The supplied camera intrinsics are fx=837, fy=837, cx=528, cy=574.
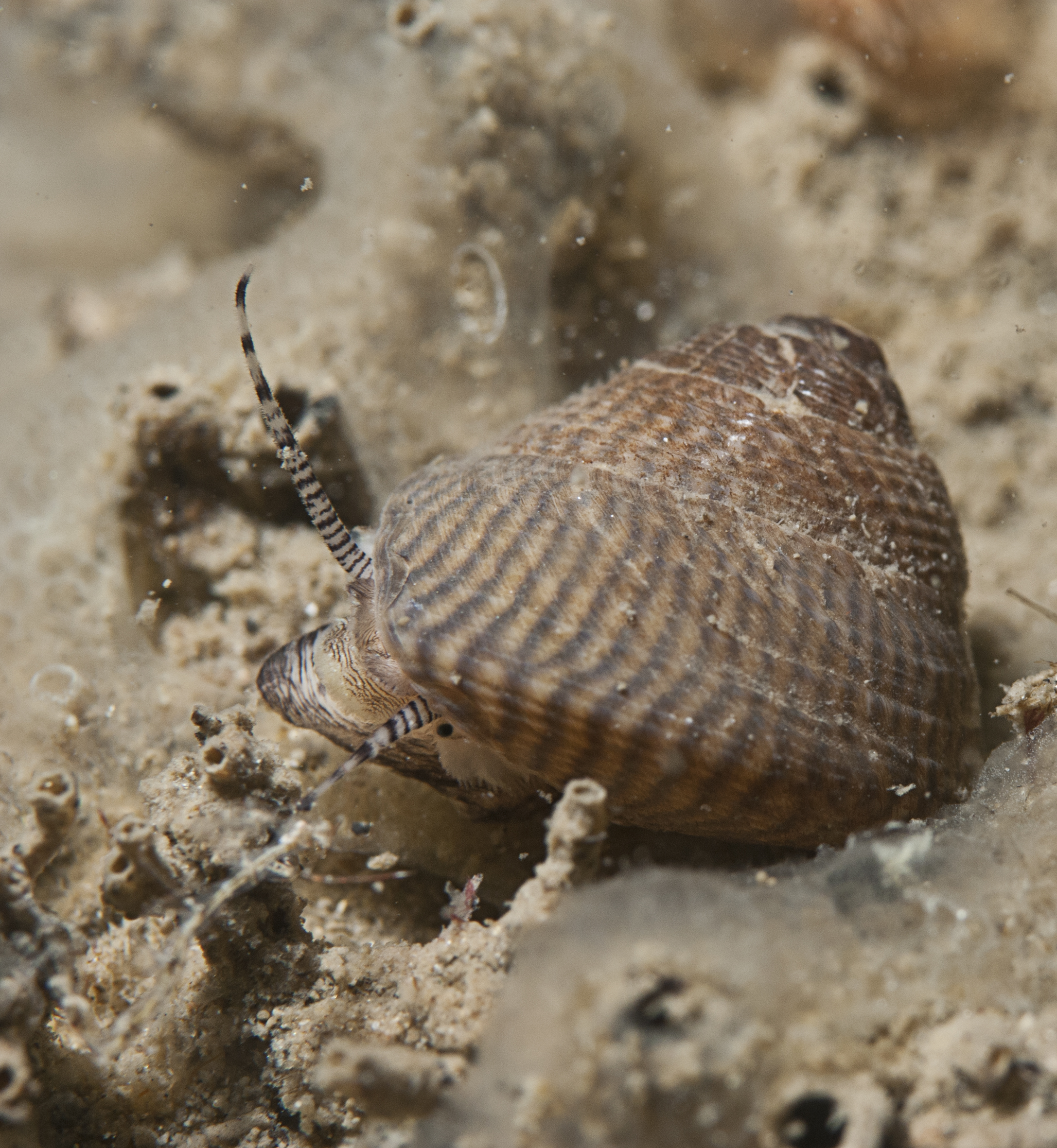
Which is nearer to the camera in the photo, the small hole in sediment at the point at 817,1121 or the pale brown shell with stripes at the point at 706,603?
the small hole in sediment at the point at 817,1121

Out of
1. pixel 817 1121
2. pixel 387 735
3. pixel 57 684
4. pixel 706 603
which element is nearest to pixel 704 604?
pixel 706 603

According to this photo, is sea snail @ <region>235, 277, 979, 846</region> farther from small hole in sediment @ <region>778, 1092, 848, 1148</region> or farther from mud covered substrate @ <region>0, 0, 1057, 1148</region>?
small hole in sediment @ <region>778, 1092, 848, 1148</region>

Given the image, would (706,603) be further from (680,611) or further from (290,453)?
(290,453)

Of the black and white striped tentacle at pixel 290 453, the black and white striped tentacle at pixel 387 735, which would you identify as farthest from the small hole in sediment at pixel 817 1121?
the black and white striped tentacle at pixel 290 453

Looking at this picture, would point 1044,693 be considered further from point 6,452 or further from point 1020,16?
point 6,452

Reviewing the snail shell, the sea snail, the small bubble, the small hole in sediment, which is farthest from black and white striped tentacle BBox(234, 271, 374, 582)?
the small hole in sediment

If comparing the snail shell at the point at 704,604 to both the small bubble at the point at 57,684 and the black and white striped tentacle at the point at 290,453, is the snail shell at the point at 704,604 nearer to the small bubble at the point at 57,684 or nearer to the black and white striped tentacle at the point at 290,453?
the black and white striped tentacle at the point at 290,453

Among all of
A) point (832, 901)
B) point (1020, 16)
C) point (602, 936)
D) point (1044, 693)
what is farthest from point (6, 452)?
point (1020, 16)
